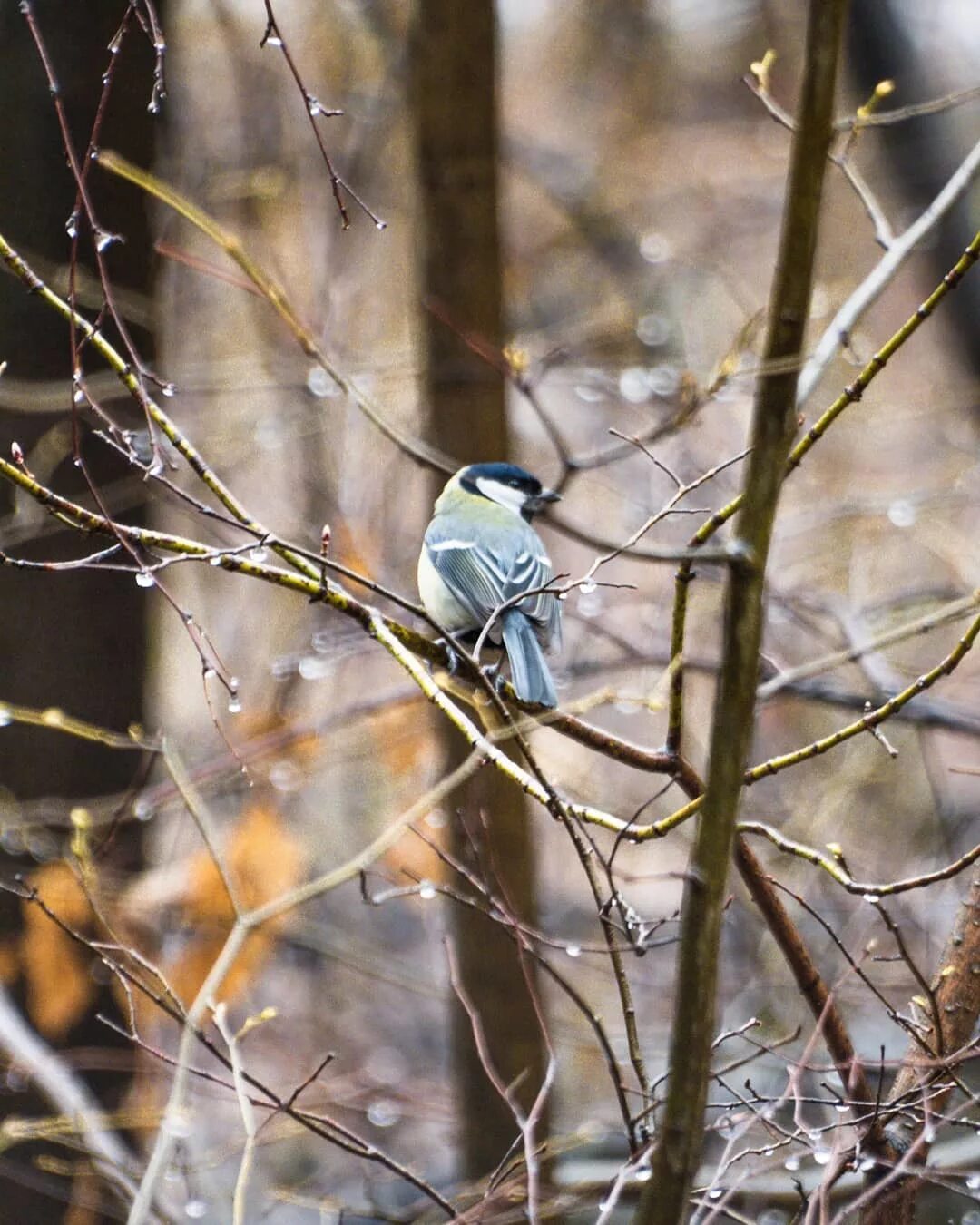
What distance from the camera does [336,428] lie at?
636 cm

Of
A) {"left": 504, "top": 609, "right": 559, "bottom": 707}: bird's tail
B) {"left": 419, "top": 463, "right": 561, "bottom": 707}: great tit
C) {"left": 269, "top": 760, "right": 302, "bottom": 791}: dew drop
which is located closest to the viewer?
{"left": 504, "top": 609, "right": 559, "bottom": 707}: bird's tail

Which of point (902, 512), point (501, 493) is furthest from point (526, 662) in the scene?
point (902, 512)

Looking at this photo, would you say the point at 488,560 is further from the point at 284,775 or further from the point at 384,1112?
the point at 384,1112

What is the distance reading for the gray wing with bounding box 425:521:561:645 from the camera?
3.63 meters

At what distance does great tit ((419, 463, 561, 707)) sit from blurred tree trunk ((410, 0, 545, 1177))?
0.64 metres

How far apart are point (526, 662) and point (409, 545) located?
9.50ft

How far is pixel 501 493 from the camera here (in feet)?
13.6

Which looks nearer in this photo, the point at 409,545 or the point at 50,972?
the point at 50,972

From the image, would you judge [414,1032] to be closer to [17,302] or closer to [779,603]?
[779,603]

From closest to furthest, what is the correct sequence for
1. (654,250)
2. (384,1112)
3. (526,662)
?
(526,662)
(384,1112)
(654,250)

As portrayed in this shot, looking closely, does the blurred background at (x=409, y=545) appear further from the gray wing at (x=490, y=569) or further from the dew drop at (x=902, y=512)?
the gray wing at (x=490, y=569)

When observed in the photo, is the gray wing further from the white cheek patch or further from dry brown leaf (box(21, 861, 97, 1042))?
dry brown leaf (box(21, 861, 97, 1042))

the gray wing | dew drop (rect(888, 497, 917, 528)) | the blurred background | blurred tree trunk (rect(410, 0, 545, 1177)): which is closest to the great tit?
the gray wing

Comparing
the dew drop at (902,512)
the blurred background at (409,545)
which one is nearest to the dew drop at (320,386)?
the blurred background at (409,545)
